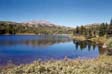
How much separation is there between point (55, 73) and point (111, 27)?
317 feet

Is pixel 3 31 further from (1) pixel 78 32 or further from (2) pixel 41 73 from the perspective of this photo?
(2) pixel 41 73

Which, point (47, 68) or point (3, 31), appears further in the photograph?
point (3, 31)

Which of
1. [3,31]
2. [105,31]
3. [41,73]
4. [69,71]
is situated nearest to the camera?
[41,73]

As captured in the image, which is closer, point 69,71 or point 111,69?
point 69,71

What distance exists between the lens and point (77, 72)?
42.8 feet

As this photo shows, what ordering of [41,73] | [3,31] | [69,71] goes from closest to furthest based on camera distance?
[41,73], [69,71], [3,31]

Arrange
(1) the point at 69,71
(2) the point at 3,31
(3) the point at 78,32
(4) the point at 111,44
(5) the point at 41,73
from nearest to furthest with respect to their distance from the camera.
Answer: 1. (5) the point at 41,73
2. (1) the point at 69,71
3. (4) the point at 111,44
4. (3) the point at 78,32
5. (2) the point at 3,31


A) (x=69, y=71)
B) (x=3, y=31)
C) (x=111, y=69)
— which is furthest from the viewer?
(x=3, y=31)

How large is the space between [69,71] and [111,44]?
27378 mm

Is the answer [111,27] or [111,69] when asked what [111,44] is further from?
[111,27]

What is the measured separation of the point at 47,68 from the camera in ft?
46.8

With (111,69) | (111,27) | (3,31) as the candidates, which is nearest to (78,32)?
(111,27)

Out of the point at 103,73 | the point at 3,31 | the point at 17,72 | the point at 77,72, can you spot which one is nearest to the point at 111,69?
the point at 103,73

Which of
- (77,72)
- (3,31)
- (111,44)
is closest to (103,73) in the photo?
(77,72)
